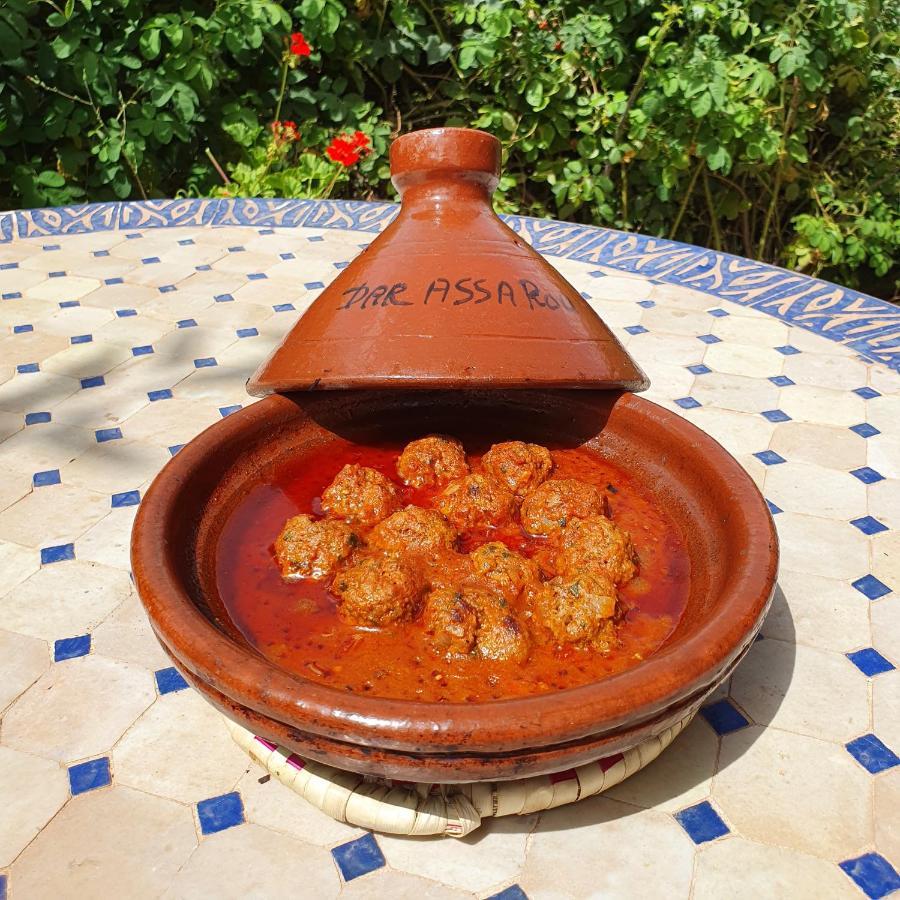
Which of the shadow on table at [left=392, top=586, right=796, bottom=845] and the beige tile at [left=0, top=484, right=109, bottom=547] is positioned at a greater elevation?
the shadow on table at [left=392, top=586, right=796, bottom=845]

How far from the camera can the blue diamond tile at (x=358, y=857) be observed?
1.79 m

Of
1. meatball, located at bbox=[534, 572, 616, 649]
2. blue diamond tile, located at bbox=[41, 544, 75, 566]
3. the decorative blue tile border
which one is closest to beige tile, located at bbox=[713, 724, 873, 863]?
meatball, located at bbox=[534, 572, 616, 649]

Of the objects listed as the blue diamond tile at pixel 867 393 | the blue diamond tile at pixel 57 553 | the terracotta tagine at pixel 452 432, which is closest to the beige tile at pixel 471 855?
the terracotta tagine at pixel 452 432

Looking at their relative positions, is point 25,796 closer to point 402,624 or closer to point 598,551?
point 402,624

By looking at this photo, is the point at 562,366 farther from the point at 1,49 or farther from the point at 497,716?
the point at 1,49

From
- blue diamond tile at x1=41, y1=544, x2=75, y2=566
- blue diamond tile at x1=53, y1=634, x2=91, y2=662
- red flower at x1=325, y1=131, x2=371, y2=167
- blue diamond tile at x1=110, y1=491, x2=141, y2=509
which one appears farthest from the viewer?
red flower at x1=325, y1=131, x2=371, y2=167

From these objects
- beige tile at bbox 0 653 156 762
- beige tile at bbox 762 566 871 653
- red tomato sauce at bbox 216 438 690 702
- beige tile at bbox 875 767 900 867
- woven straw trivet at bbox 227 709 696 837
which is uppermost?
red tomato sauce at bbox 216 438 690 702

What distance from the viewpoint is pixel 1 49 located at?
19.3ft

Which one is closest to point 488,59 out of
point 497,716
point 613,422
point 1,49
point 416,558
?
point 1,49

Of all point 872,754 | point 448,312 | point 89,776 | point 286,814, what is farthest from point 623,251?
point 89,776

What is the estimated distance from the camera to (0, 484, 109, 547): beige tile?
2849mm

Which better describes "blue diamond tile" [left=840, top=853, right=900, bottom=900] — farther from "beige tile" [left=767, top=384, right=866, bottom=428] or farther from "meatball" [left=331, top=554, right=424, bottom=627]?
"beige tile" [left=767, top=384, right=866, bottom=428]

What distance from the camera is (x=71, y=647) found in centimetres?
239

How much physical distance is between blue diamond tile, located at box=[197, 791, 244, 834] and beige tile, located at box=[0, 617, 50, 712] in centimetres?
67
